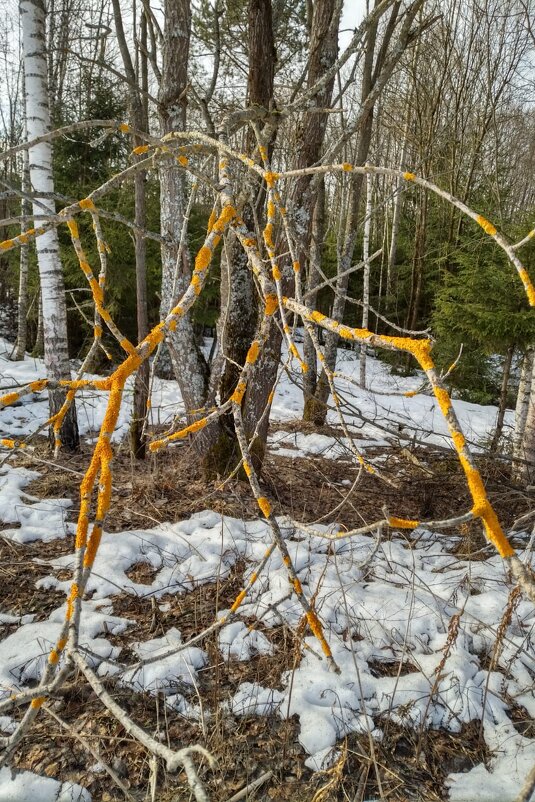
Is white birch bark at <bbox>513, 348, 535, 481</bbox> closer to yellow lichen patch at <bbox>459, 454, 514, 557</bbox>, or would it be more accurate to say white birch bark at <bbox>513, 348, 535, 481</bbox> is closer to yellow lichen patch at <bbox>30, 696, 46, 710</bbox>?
yellow lichen patch at <bbox>459, 454, 514, 557</bbox>

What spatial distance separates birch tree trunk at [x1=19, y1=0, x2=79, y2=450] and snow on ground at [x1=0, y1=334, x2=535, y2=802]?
1510 millimetres

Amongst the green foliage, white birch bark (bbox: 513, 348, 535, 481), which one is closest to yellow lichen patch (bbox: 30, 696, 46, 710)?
white birch bark (bbox: 513, 348, 535, 481)

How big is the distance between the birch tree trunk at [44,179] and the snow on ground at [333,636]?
4.95 feet

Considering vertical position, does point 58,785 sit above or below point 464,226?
below

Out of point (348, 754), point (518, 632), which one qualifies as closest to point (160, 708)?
point (348, 754)

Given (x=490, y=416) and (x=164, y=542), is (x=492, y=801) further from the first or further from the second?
(x=490, y=416)

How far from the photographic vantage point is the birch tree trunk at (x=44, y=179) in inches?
166

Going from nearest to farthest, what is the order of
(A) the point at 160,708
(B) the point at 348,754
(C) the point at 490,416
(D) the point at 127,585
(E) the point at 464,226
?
1. (B) the point at 348,754
2. (A) the point at 160,708
3. (D) the point at 127,585
4. (C) the point at 490,416
5. (E) the point at 464,226

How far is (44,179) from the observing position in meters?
4.35

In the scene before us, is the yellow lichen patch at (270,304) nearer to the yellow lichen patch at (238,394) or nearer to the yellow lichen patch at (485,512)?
the yellow lichen patch at (238,394)

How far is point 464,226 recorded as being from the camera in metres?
10.3

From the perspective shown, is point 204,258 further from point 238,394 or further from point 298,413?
point 298,413

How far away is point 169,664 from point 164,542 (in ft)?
3.27

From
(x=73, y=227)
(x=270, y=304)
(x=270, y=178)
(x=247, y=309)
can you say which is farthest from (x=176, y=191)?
(x=270, y=304)
